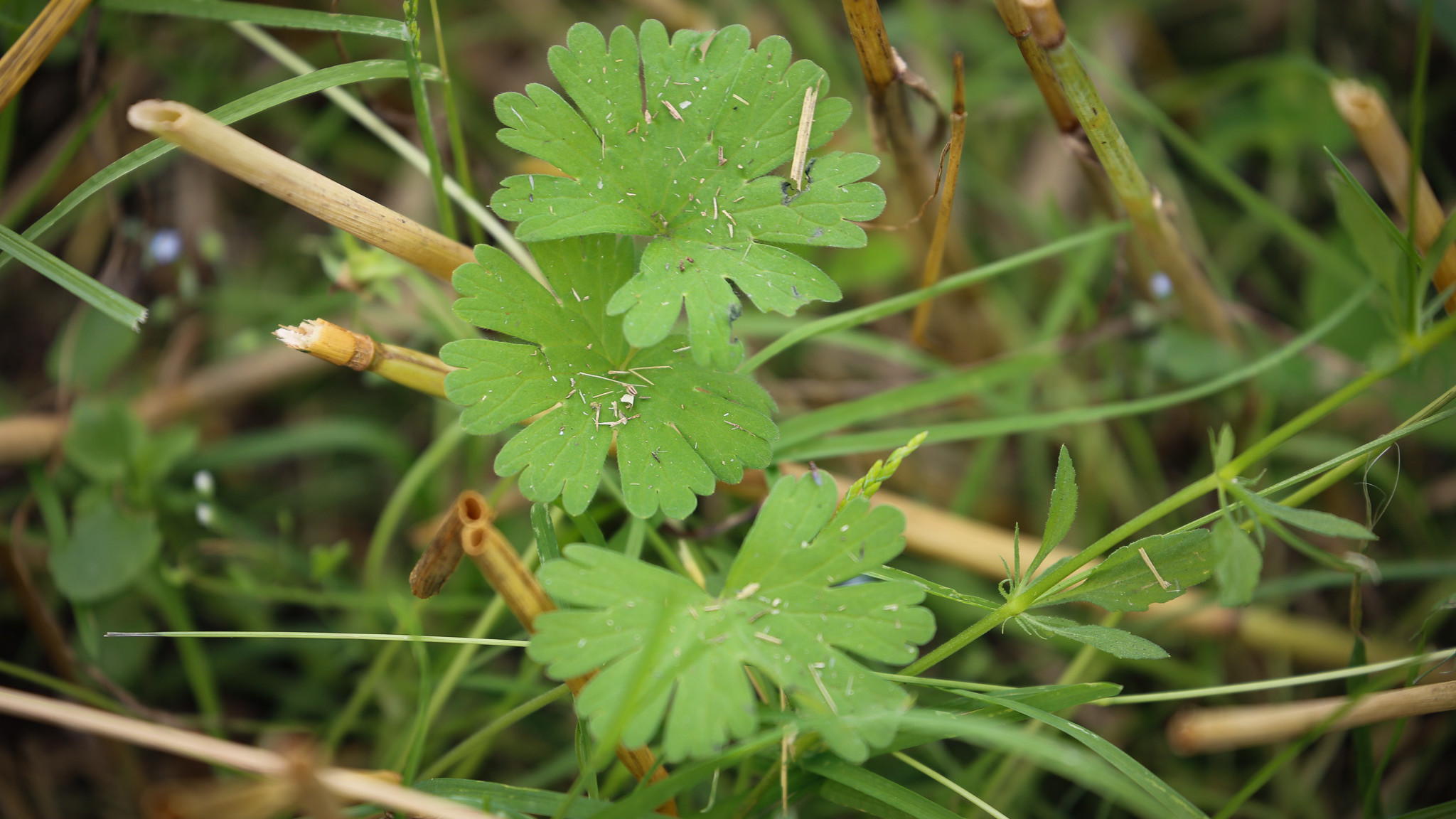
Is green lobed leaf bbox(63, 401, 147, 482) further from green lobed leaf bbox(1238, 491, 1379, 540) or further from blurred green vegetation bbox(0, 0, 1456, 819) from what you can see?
green lobed leaf bbox(1238, 491, 1379, 540)

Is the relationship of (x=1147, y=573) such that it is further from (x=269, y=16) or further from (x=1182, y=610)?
(x=269, y=16)

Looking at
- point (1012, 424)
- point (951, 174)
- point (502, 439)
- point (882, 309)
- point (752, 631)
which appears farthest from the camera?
point (502, 439)

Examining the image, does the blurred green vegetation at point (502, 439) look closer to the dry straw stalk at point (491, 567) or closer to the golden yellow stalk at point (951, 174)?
the dry straw stalk at point (491, 567)

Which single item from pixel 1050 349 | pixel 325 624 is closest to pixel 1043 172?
pixel 1050 349

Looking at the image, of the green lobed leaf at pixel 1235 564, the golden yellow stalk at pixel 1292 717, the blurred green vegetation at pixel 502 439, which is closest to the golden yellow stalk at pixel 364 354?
the blurred green vegetation at pixel 502 439

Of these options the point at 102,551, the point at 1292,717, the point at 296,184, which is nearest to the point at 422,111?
the point at 296,184

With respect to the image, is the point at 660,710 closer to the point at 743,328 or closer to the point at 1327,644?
the point at 743,328
